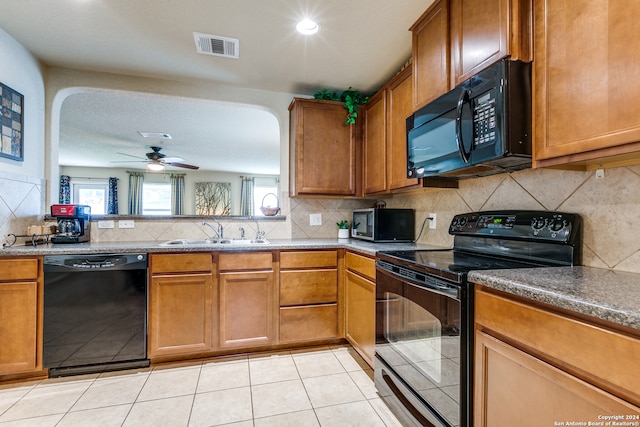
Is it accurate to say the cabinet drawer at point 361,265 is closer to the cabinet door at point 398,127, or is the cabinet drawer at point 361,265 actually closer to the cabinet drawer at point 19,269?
the cabinet door at point 398,127

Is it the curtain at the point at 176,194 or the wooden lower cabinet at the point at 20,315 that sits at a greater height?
the curtain at the point at 176,194

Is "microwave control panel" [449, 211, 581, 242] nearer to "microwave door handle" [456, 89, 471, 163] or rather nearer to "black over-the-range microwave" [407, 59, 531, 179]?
"black over-the-range microwave" [407, 59, 531, 179]

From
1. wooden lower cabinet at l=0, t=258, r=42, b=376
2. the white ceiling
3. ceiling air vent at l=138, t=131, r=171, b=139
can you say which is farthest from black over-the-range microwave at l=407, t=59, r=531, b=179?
ceiling air vent at l=138, t=131, r=171, b=139

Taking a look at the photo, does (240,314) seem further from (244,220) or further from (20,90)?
(20,90)

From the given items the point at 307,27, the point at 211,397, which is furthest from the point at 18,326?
the point at 307,27

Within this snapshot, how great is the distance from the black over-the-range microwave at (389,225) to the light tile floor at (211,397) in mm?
987

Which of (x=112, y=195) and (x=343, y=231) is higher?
A: (x=112, y=195)

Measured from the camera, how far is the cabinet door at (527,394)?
775mm

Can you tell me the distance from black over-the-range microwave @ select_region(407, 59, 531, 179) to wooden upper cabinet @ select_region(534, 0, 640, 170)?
0.06 m

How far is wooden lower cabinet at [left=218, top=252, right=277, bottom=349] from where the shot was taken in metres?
2.29

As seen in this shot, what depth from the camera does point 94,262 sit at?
6.73ft

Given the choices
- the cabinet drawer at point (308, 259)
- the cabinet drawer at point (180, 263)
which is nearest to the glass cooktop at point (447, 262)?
the cabinet drawer at point (308, 259)

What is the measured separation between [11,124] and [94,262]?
119cm

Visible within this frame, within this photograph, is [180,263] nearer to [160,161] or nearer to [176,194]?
[160,161]
